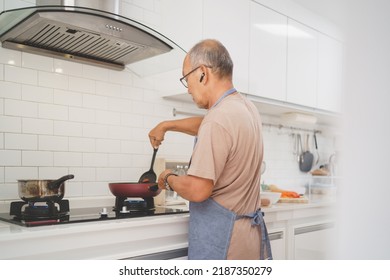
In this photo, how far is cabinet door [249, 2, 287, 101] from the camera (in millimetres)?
2258

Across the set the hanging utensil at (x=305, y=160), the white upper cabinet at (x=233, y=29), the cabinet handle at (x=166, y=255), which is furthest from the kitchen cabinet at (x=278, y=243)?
the hanging utensil at (x=305, y=160)

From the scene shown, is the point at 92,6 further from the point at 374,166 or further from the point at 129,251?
the point at 374,166

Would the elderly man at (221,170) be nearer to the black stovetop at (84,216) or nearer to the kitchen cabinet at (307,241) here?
the black stovetop at (84,216)

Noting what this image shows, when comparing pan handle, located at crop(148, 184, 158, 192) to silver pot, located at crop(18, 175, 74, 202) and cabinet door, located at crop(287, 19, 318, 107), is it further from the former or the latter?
cabinet door, located at crop(287, 19, 318, 107)

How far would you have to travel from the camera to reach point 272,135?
9.45ft

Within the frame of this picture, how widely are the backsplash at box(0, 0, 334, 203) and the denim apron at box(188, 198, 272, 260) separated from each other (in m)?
0.46

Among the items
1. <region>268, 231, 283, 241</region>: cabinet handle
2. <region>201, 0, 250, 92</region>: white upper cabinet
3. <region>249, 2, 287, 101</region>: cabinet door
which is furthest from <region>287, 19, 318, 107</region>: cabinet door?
<region>268, 231, 283, 241</region>: cabinet handle

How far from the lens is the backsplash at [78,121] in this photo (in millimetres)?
1579

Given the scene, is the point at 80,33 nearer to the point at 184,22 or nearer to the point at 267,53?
the point at 184,22

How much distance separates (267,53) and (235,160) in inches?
50.5

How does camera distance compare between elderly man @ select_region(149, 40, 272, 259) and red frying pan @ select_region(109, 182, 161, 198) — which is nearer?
elderly man @ select_region(149, 40, 272, 259)

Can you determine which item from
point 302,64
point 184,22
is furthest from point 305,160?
point 184,22

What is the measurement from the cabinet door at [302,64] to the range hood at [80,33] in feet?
3.61

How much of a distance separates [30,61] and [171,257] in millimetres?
960
